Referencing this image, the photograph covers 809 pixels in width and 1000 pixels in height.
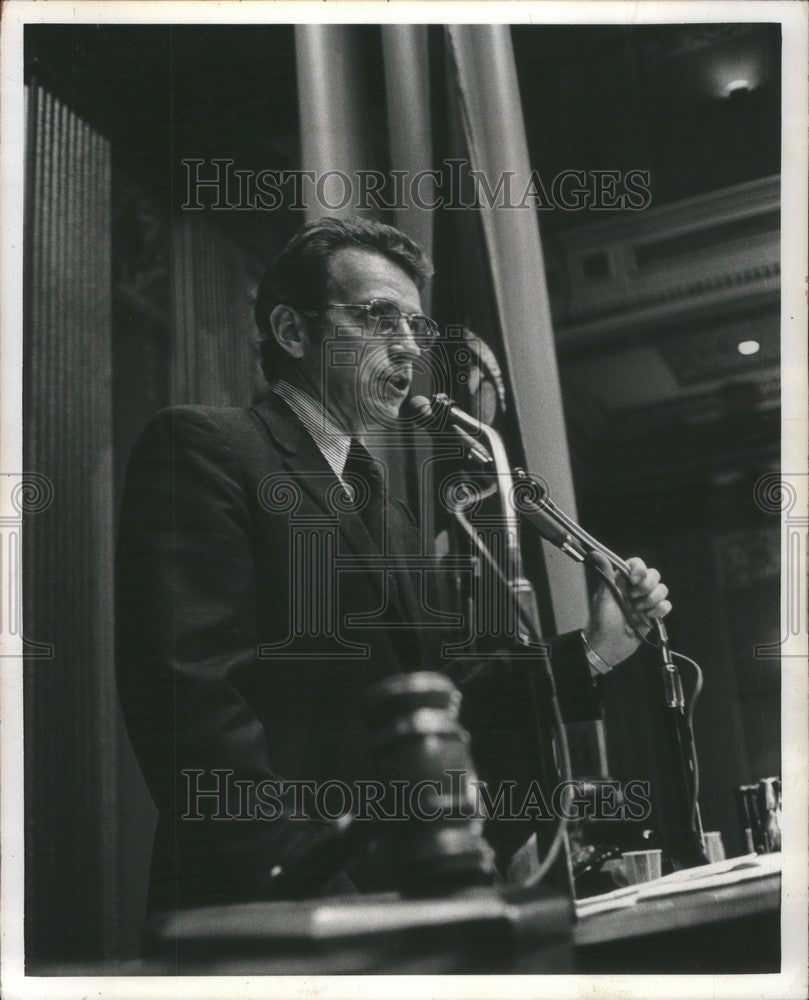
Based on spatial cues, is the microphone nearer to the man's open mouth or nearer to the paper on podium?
the man's open mouth

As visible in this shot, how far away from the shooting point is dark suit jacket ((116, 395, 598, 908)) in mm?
2758

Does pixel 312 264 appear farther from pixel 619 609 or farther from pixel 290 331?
pixel 619 609

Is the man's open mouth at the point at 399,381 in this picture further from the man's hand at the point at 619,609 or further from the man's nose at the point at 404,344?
the man's hand at the point at 619,609

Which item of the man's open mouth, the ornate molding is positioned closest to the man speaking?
the man's open mouth

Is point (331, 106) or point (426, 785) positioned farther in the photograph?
point (331, 106)

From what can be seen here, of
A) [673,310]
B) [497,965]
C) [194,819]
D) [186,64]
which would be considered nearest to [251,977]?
[194,819]

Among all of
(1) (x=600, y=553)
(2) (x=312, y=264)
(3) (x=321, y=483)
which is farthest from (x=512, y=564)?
(2) (x=312, y=264)

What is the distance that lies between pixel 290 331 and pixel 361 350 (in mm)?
196

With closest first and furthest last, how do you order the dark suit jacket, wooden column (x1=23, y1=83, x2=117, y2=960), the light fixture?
the dark suit jacket
wooden column (x1=23, y1=83, x2=117, y2=960)
the light fixture

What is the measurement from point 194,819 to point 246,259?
1.47m

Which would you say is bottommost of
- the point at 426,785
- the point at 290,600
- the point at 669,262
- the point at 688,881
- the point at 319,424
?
the point at 688,881

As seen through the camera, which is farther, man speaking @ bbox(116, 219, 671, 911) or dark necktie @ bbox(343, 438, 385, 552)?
dark necktie @ bbox(343, 438, 385, 552)

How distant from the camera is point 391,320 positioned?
2.92 m

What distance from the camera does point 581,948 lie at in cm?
284
